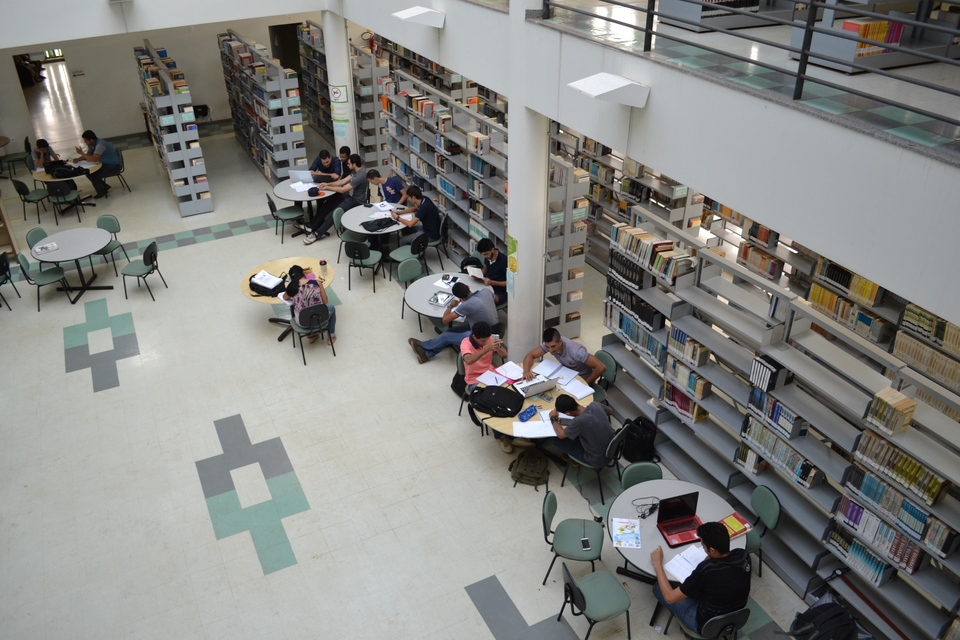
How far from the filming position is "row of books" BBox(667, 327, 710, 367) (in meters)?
6.20

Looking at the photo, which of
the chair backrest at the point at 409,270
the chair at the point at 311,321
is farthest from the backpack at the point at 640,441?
the chair at the point at 311,321

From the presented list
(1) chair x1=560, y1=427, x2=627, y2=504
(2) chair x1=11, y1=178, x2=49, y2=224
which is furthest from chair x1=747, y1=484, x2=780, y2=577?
(2) chair x1=11, y1=178, x2=49, y2=224

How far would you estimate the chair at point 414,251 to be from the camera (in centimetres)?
966

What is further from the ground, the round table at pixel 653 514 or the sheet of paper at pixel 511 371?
the sheet of paper at pixel 511 371

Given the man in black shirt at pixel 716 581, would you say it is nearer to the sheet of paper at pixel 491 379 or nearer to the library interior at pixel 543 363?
the library interior at pixel 543 363

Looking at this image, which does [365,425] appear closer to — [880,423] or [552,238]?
[552,238]

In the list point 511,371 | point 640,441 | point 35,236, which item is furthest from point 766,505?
point 35,236

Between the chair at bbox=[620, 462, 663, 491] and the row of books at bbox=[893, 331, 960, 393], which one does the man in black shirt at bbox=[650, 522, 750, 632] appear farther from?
the row of books at bbox=[893, 331, 960, 393]

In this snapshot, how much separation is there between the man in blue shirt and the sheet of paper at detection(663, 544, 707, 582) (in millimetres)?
11761

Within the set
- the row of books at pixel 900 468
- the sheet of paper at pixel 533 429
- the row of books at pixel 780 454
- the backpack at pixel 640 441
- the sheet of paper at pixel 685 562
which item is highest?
the row of books at pixel 900 468

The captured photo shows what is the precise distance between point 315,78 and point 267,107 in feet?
10.7

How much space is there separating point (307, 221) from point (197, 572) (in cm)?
646

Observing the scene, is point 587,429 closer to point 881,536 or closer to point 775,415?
point 775,415

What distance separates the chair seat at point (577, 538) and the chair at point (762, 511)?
1.16 metres
